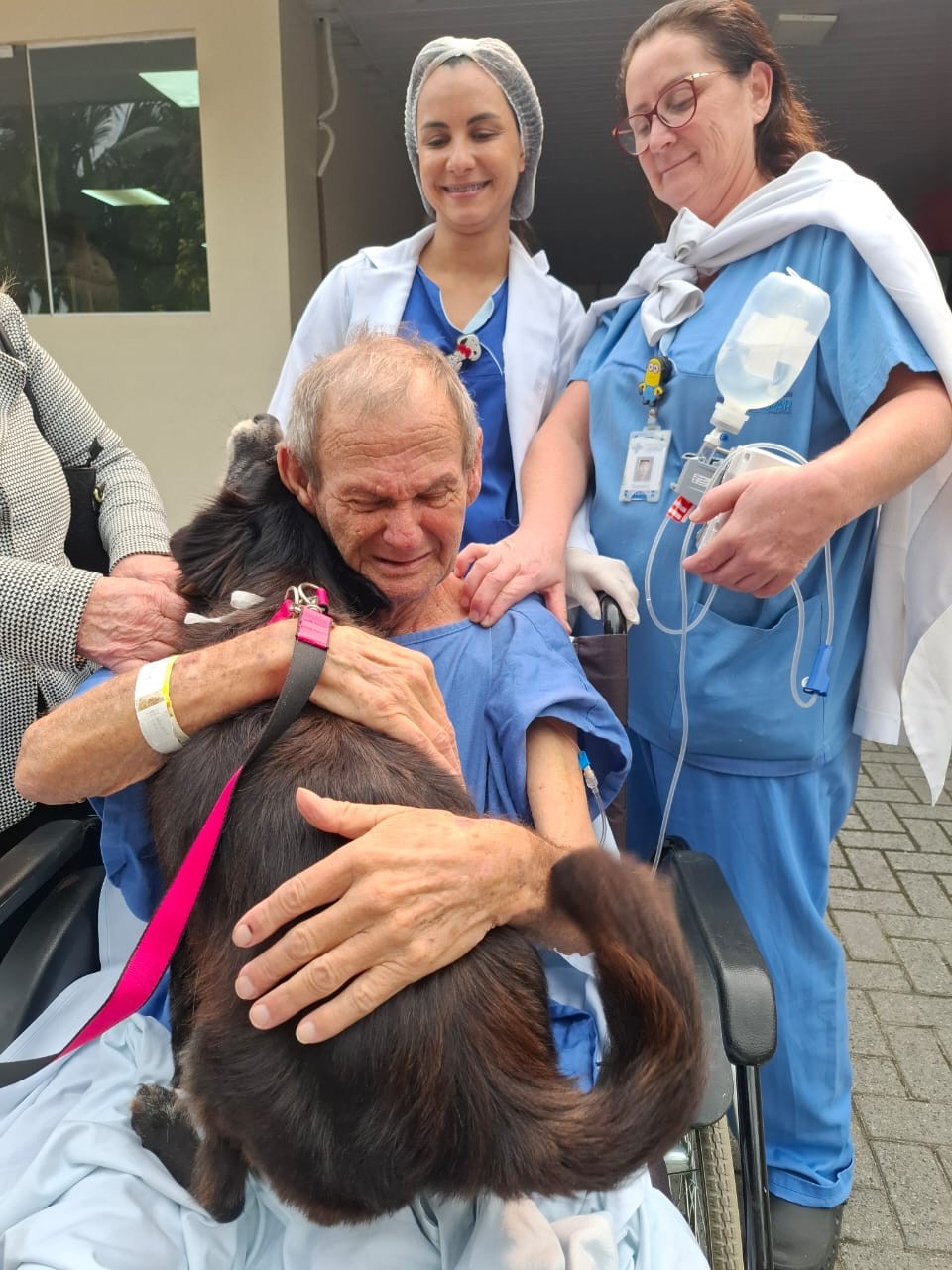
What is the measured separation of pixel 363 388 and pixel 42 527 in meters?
0.94

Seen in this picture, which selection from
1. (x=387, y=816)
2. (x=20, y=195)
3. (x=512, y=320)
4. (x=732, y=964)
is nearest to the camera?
(x=387, y=816)

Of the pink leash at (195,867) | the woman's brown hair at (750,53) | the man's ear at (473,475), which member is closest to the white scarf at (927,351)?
the woman's brown hair at (750,53)

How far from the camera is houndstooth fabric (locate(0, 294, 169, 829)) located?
151cm

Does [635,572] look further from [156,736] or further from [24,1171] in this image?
[24,1171]

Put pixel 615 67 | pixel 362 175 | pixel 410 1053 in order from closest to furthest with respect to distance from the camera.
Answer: pixel 410 1053, pixel 615 67, pixel 362 175

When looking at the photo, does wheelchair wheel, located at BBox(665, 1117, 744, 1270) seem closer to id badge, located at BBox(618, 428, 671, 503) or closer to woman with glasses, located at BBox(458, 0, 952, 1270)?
woman with glasses, located at BBox(458, 0, 952, 1270)

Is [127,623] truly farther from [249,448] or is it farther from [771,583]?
[771,583]

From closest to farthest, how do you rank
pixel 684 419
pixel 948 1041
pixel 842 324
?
pixel 842 324, pixel 684 419, pixel 948 1041

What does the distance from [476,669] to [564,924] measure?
0.50m

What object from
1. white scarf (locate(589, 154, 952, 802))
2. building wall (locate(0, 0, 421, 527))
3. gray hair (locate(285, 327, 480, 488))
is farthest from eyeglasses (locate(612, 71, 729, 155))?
building wall (locate(0, 0, 421, 527))

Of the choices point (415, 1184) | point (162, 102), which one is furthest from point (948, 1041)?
point (162, 102)

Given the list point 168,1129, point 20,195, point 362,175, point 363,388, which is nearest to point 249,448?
point 363,388

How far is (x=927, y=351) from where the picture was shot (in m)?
1.58

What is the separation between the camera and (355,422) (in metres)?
1.34
